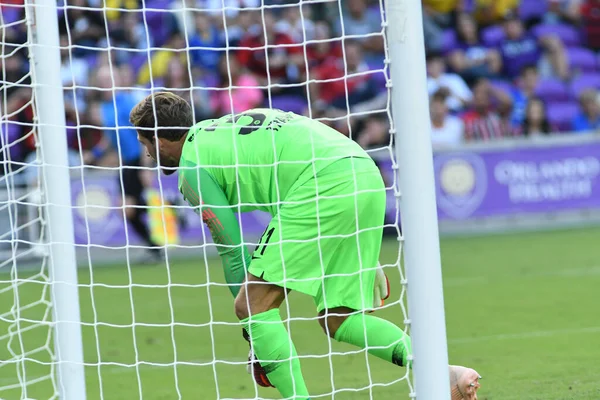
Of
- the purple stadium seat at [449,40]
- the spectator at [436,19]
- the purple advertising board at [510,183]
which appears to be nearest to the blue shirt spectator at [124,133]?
the purple advertising board at [510,183]

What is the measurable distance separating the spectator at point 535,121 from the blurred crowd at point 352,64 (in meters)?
0.02

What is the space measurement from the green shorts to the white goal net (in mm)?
421

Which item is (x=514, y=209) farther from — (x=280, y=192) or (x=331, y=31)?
(x=280, y=192)

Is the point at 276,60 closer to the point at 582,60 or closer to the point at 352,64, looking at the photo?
the point at 352,64

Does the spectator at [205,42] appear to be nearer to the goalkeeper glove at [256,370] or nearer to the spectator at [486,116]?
the spectator at [486,116]

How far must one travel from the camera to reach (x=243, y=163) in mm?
4336

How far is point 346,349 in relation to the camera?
6914 millimetres

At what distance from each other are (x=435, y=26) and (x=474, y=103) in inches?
73.5

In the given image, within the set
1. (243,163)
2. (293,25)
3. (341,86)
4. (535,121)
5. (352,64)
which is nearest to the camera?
(243,163)

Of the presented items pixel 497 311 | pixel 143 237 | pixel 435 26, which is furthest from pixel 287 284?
pixel 435 26

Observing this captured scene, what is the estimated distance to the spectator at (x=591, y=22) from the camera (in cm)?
1731

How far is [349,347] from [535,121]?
347 inches

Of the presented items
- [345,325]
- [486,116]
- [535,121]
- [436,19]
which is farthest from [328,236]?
[436,19]

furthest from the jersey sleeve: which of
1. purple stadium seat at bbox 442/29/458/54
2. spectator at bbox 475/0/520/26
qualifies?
spectator at bbox 475/0/520/26
